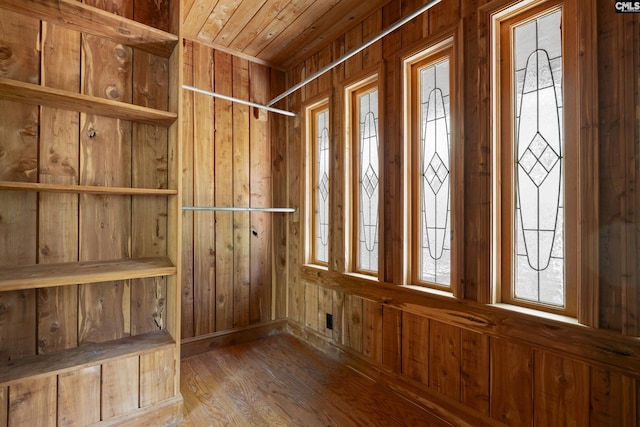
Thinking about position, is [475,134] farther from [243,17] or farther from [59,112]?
[59,112]

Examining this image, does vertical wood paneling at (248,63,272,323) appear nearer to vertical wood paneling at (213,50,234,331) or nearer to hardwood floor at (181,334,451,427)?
vertical wood paneling at (213,50,234,331)

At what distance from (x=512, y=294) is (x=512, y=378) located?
0.40 metres

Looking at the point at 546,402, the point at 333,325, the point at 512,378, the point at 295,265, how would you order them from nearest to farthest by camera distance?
1. the point at 546,402
2. the point at 512,378
3. the point at 333,325
4. the point at 295,265

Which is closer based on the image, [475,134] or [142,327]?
[475,134]

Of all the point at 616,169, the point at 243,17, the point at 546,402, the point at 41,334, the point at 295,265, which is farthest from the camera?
the point at 295,265

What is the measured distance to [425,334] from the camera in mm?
1812

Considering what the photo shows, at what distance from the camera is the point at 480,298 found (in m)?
1.56

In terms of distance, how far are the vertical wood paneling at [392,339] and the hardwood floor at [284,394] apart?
0.18 m

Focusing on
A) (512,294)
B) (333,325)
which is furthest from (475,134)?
(333,325)

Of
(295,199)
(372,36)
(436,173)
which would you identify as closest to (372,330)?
(436,173)

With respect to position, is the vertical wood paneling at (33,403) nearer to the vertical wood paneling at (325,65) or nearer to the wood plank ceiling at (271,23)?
the wood plank ceiling at (271,23)

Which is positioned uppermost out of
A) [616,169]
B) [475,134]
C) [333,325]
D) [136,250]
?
[475,134]

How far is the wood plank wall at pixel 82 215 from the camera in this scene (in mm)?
1521

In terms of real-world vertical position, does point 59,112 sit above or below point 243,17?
below
